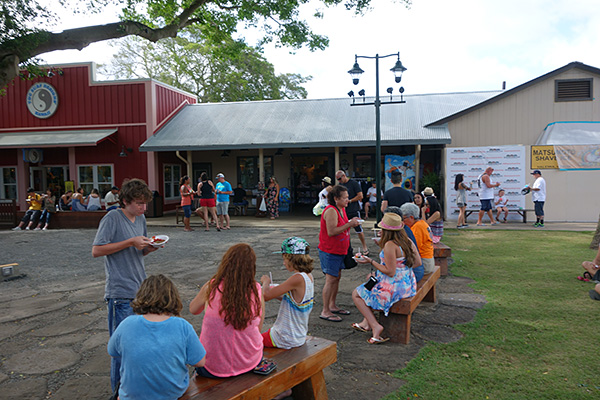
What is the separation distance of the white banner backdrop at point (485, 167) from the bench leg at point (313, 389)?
12.0 metres

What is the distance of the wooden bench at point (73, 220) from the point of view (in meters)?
14.5

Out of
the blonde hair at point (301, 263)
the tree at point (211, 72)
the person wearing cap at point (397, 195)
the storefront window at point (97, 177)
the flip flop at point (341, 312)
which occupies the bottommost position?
the flip flop at point (341, 312)

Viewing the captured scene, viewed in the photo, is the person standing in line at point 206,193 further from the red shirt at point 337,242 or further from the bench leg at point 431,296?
the bench leg at point 431,296

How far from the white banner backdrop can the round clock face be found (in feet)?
52.5

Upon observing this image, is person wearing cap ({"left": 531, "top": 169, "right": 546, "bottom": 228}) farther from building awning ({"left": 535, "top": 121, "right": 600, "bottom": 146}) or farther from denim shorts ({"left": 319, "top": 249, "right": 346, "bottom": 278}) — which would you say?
denim shorts ({"left": 319, "top": 249, "right": 346, "bottom": 278})

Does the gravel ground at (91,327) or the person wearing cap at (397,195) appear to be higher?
the person wearing cap at (397,195)

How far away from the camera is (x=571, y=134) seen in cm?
1352

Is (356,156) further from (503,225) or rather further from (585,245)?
(585,245)

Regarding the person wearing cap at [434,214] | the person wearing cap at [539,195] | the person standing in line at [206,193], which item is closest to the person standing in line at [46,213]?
the person standing in line at [206,193]

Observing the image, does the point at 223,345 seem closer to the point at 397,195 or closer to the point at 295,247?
the point at 295,247

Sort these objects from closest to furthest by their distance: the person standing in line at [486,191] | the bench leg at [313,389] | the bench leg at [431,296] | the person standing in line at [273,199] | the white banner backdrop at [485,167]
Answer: the bench leg at [313,389] < the bench leg at [431,296] < the person standing in line at [486,191] < the white banner backdrop at [485,167] < the person standing in line at [273,199]

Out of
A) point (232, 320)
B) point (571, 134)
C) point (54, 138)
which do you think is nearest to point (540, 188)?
point (571, 134)

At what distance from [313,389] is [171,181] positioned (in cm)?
1744

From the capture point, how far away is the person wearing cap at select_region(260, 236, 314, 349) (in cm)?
326
